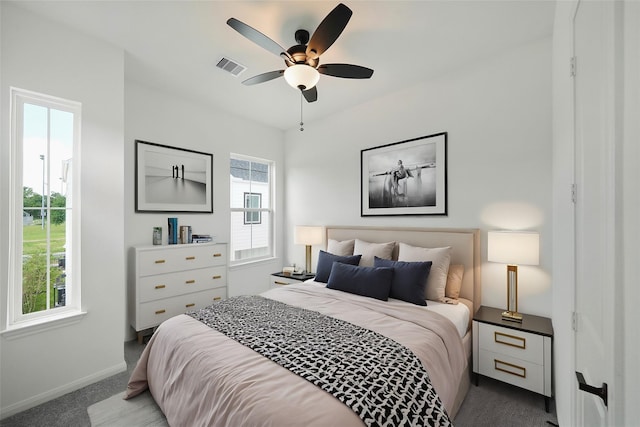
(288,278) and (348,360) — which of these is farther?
(288,278)

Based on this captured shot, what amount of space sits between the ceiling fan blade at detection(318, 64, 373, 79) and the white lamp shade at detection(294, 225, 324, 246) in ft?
7.24

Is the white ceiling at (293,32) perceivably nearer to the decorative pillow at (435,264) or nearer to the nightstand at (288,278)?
the decorative pillow at (435,264)

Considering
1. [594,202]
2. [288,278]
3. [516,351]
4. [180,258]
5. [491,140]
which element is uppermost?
[491,140]

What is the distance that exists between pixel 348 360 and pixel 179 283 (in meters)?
2.51

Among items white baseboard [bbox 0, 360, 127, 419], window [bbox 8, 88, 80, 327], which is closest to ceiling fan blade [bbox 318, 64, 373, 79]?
window [bbox 8, 88, 80, 327]

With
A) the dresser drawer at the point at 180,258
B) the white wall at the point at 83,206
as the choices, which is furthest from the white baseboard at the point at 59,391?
the dresser drawer at the point at 180,258

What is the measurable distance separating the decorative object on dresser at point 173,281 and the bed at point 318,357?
103cm

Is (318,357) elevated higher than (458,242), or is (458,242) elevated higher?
(458,242)

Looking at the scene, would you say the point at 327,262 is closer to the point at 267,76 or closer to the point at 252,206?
the point at 252,206

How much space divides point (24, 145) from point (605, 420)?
3525 mm

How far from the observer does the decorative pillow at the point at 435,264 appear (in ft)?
8.30

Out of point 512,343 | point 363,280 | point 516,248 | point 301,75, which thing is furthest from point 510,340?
point 301,75

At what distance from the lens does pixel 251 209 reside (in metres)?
4.37

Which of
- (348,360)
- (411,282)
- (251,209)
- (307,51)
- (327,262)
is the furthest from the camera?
(251,209)
